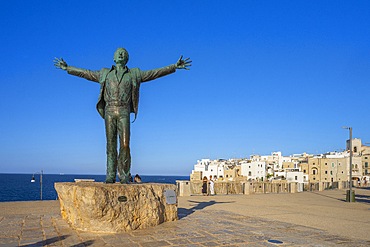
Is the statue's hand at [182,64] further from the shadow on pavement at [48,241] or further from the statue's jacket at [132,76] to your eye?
the shadow on pavement at [48,241]

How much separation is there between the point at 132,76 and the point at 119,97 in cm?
62

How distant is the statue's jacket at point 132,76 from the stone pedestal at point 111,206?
203 centimetres

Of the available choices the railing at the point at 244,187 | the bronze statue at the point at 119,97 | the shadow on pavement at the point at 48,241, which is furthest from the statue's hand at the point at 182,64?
the railing at the point at 244,187

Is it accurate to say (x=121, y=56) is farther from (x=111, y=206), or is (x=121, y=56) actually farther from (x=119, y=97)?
(x=111, y=206)

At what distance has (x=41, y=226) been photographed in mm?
8031

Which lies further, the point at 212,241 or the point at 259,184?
the point at 259,184

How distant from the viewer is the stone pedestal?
7.21 m

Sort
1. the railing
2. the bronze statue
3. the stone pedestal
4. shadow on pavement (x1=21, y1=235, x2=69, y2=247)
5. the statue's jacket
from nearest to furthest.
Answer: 1. shadow on pavement (x1=21, y1=235, x2=69, y2=247)
2. the stone pedestal
3. the bronze statue
4. the statue's jacket
5. the railing

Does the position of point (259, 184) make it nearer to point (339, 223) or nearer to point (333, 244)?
point (339, 223)

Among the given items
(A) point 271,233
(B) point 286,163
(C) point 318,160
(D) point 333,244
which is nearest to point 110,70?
Result: (A) point 271,233

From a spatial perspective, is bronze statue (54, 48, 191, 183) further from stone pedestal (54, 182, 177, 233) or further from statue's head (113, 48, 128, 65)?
stone pedestal (54, 182, 177, 233)

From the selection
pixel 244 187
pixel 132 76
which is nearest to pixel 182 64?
pixel 132 76

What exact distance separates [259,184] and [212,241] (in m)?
20.5

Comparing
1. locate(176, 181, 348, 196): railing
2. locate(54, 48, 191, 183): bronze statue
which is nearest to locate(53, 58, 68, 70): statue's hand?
locate(54, 48, 191, 183): bronze statue
